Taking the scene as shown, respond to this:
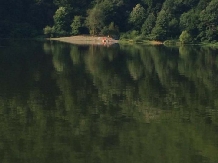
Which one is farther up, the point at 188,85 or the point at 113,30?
the point at 113,30

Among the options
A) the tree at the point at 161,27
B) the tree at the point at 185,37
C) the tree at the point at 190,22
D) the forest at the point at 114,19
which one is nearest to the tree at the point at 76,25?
the forest at the point at 114,19

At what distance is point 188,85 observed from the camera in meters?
31.8

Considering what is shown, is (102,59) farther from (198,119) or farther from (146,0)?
(146,0)

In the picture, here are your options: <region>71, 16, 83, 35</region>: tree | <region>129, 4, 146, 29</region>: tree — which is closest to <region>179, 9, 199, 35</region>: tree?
<region>129, 4, 146, 29</region>: tree

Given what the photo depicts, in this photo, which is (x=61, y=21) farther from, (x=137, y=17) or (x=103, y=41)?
(x=137, y=17)

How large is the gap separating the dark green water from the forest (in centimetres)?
3992

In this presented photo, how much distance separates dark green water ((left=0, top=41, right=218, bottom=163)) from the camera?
56.3 ft

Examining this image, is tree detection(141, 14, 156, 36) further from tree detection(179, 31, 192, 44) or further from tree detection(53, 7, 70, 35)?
tree detection(53, 7, 70, 35)

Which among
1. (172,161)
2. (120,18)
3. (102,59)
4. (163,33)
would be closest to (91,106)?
(172,161)

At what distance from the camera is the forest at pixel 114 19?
78.0 m

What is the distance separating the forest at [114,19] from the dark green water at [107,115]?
39.9 metres

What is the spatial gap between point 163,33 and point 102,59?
32.9 meters

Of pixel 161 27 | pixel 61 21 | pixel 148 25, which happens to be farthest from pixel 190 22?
pixel 61 21

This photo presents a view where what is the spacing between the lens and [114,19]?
83438 mm
